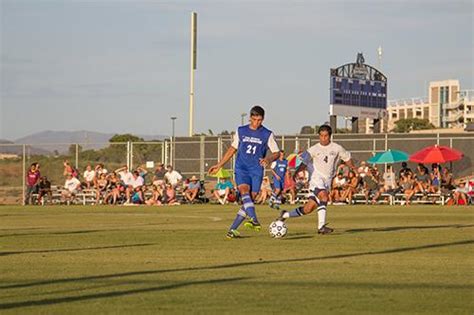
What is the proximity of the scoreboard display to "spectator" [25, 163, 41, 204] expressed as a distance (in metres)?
22.2

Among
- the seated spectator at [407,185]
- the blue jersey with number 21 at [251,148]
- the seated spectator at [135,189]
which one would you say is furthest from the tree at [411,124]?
the blue jersey with number 21 at [251,148]

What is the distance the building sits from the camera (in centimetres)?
14710

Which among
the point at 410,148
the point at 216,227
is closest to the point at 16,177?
the point at 410,148

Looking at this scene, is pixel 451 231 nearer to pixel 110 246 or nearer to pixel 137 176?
pixel 110 246

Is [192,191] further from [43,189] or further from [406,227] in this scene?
[406,227]

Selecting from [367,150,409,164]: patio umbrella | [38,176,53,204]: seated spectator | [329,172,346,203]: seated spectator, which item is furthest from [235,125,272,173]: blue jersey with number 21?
[38,176,53,204]: seated spectator

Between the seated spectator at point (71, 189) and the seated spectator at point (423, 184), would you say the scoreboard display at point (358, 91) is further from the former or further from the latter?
the seated spectator at point (423, 184)

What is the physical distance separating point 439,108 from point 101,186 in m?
117

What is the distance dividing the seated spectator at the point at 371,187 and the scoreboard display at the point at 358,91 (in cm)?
1982

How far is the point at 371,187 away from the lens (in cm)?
4381

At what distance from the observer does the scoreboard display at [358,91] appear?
6406cm

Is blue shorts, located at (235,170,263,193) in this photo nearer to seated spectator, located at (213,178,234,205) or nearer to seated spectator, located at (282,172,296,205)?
seated spectator, located at (282,172,296,205)

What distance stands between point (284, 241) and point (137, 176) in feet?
87.0

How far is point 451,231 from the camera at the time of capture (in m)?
21.0
